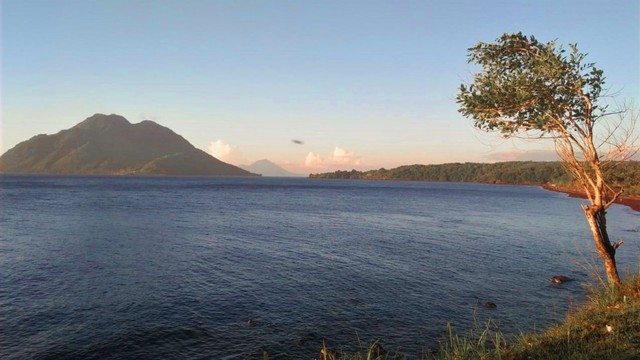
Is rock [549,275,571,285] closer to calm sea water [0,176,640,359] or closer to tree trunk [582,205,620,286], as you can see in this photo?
calm sea water [0,176,640,359]

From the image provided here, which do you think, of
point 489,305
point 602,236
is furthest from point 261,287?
point 602,236

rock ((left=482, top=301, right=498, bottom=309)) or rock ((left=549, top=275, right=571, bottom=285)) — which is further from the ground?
rock ((left=549, top=275, right=571, bottom=285))

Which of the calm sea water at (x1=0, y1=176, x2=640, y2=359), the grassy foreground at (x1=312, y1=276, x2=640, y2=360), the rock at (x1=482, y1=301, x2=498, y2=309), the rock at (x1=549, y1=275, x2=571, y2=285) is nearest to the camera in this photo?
the grassy foreground at (x1=312, y1=276, x2=640, y2=360)

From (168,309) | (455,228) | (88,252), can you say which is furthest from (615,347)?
(455,228)

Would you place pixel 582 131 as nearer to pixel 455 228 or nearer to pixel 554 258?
pixel 554 258

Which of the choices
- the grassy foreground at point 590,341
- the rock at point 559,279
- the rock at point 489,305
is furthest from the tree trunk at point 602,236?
the rock at point 559,279

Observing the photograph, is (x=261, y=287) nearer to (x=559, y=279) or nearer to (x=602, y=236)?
(x=602, y=236)

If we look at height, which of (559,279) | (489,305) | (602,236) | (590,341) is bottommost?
(489,305)

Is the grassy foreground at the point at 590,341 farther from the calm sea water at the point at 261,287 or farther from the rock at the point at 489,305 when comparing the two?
the rock at the point at 489,305

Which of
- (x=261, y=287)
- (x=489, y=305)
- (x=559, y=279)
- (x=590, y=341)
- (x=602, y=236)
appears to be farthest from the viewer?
(x=559, y=279)

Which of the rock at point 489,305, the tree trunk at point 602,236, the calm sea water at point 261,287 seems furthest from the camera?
the rock at point 489,305

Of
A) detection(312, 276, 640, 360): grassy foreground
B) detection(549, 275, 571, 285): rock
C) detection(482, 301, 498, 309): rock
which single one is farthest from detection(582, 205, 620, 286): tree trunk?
detection(549, 275, 571, 285): rock

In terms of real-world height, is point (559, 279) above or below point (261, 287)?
below

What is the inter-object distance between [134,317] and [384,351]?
17537mm
